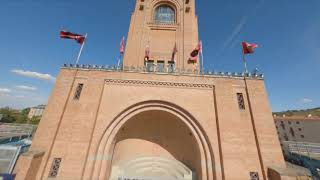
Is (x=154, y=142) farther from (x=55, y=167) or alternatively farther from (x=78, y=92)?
(x=78, y=92)

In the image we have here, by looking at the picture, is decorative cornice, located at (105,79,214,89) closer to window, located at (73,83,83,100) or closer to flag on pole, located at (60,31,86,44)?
window, located at (73,83,83,100)

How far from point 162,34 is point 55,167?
16216mm

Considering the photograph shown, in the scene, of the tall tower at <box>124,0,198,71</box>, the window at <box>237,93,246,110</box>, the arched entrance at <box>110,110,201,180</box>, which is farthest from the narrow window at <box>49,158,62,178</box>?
the window at <box>237,93,246,110</box>

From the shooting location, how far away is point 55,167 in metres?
11.0

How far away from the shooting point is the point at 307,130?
43.1m

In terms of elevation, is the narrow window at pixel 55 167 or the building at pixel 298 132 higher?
the building at pixel 298 132

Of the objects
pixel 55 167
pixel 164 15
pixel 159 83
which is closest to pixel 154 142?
pixel 159 83

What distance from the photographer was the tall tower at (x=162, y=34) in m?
17.7

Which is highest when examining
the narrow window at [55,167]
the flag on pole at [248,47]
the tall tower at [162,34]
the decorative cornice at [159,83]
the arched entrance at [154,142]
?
the tall tower at [162,34]

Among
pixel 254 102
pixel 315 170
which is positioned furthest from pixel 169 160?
pixel 315 170

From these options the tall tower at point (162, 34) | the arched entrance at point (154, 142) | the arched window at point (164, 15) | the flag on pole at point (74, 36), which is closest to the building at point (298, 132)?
the arched entrance at point (154, 142)

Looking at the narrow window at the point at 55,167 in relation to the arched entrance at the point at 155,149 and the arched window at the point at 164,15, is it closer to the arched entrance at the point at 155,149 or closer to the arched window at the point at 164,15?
the arched entrance at the point at 155,149

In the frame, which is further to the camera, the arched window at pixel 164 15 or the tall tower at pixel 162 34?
the arched window at pixel 164 15

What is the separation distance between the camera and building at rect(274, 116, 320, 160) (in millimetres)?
27759
